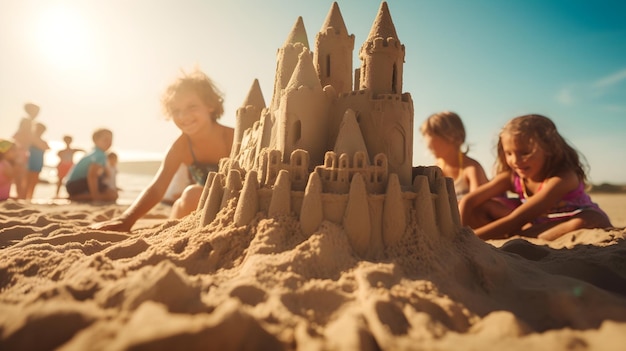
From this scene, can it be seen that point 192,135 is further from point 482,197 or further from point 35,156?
point 35,156

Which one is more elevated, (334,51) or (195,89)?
(334,51)

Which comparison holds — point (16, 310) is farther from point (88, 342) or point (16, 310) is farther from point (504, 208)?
point (504, 208)

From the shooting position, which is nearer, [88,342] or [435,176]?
[88,342]

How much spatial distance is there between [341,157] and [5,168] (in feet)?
39.3

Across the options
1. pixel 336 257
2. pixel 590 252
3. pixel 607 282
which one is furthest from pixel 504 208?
pixel 336 257

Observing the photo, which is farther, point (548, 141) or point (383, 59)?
point (548, 141)

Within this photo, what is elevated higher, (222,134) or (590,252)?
(222,134)

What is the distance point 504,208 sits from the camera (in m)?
6.96

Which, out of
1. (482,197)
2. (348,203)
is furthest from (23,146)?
(482,197)

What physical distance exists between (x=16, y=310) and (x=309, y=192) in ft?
8.32

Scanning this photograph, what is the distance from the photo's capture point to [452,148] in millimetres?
8625

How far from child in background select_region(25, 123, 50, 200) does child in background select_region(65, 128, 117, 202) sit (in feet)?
6.64

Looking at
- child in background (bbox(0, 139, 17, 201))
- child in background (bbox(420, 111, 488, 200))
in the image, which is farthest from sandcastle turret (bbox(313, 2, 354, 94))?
child in background (bbox(0, 139, 17, 201))

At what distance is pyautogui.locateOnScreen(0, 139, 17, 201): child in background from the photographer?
10633 mm
